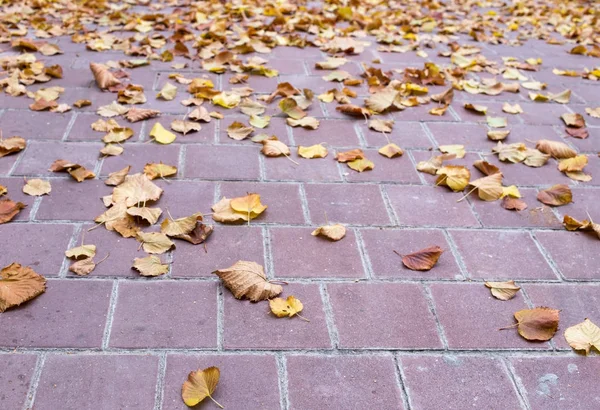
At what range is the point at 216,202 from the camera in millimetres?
2047

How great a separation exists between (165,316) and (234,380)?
30 centimetres

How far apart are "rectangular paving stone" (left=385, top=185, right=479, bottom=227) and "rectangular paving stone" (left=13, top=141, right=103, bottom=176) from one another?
4.01 ft

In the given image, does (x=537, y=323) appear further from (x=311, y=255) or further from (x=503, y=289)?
(x=311, y=255)

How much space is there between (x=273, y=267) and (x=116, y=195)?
2.24 feet

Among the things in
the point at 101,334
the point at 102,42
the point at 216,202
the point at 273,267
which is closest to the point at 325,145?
the point at 216,202

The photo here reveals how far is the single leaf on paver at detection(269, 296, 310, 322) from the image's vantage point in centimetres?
158

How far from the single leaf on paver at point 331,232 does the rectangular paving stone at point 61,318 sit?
702mm

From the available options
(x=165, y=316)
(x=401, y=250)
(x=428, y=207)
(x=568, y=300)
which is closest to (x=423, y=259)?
(x=401, y=250)

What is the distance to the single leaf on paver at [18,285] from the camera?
1.55 meters

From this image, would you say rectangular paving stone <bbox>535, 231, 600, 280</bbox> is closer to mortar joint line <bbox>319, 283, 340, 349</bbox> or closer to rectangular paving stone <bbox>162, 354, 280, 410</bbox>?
mortar joint line <bbox>319, 283, 340, 349</bbox>

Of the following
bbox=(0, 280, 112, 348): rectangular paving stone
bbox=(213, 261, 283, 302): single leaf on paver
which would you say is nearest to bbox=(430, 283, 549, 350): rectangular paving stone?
bbox=(213, 261, 283, 302): single leaf on paver

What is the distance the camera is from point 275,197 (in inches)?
83.0

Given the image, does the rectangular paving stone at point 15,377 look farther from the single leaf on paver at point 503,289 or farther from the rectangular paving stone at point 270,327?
the single leaf on paver at point 503,289

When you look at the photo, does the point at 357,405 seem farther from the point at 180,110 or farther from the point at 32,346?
the point at 180,110
